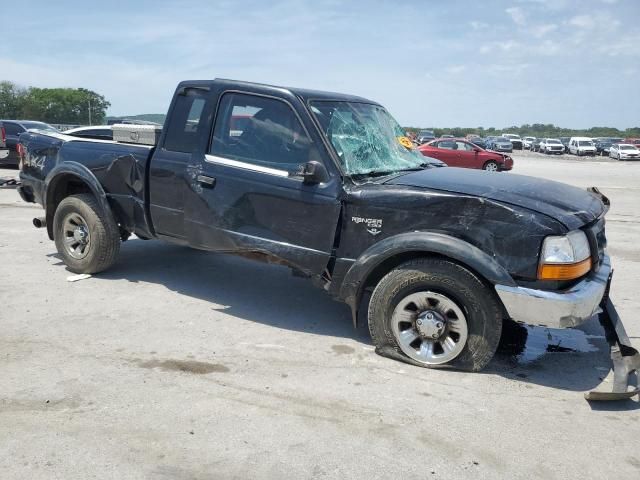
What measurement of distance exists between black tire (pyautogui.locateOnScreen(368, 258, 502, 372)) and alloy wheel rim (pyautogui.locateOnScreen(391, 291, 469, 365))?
0.03 metres

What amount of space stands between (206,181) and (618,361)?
3.32 meters

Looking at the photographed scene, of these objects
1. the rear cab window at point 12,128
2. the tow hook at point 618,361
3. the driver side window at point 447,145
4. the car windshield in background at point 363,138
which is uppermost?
the driver side window at point 447,145

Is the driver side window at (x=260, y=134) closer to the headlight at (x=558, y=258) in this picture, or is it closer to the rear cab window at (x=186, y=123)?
the rear cab window at (x=186, y=123)

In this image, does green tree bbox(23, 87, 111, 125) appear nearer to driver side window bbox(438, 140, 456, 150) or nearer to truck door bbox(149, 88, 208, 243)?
driver side window bbox(438, 140, 456, 150)

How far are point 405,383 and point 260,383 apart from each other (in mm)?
962

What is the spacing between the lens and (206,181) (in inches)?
185

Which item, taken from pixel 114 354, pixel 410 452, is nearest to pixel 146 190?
pixel 114 354

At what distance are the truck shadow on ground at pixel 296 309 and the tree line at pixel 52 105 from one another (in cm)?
5729

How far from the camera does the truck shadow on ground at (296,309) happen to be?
4090 mm

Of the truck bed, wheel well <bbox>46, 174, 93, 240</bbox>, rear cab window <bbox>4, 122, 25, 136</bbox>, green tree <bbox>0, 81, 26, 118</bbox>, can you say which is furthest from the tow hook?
green tree <bbox>0, 81, 26, 118</bbox>

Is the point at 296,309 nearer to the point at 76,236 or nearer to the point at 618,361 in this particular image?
the point at 76,236

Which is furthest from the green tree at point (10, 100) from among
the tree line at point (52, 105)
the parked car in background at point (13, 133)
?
the parked car in background at point (13, 133)

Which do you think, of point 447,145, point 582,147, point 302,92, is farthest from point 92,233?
point 582,147

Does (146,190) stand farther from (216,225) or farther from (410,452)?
(410,452)
